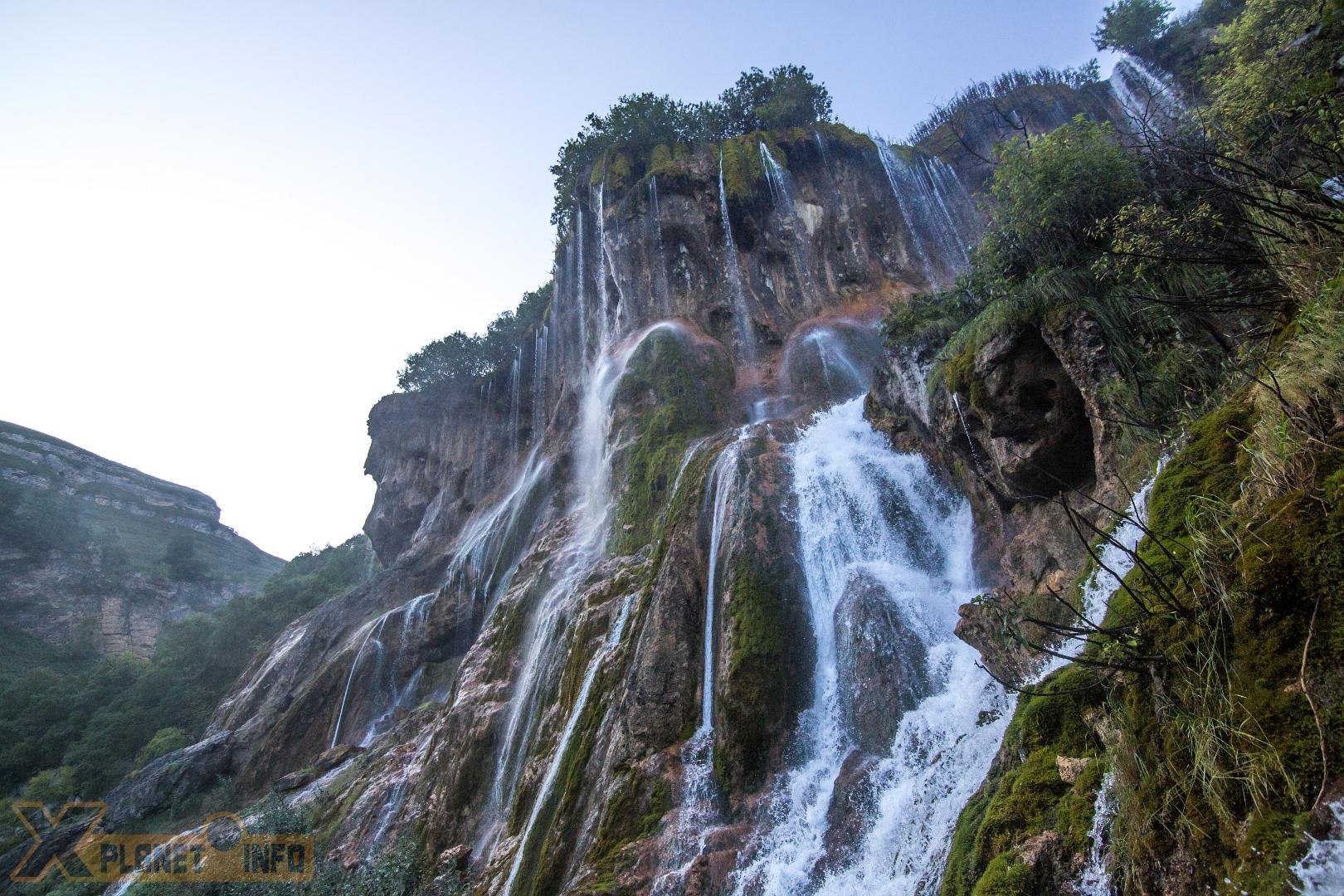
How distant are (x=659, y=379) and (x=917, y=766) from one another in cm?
1489

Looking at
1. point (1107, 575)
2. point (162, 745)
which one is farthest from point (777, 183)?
point (162, 745)

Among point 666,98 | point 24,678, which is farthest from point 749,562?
point 24,678

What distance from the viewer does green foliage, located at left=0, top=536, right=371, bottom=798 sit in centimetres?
2642

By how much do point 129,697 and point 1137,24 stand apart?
5522 cm

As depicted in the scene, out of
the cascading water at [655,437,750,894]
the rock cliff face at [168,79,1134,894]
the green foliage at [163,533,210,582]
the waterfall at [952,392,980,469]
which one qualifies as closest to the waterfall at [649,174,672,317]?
the rock cliff face at [168,79,1134,894]

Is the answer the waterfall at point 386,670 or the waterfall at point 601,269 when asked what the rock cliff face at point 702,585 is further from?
the waterfall at point 601,269

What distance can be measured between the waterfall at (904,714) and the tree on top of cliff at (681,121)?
2160cm

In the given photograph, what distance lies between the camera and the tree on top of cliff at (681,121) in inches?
1174

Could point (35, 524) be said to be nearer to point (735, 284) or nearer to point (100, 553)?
point (100, 553)

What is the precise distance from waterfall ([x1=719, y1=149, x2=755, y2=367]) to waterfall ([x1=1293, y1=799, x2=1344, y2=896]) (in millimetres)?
21377

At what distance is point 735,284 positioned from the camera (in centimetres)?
2517

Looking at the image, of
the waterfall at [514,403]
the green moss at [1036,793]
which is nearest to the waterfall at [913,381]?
the green moss at [1036,793]

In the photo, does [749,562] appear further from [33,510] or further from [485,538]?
[33,510]

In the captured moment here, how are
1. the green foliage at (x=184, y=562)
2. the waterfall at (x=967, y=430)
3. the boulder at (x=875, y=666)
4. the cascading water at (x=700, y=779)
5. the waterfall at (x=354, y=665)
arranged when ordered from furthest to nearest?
the green foliage at (x=184, y=562), the waterfall at (x=354, y=665), the waterfall at (x=967, y=430), the boulder at (x=875, y=666), the cascading water at (x=700, y=779)
